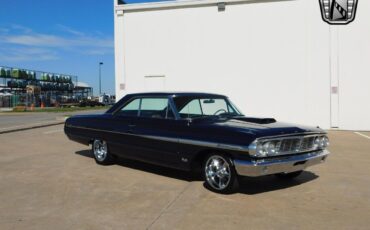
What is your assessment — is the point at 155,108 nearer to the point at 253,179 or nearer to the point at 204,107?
the point at 204,107

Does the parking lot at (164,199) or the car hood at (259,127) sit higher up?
the car hood at (259,127)

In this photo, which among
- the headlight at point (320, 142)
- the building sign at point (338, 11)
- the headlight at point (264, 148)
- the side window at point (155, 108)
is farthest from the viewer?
the building sign at point (338, 11)

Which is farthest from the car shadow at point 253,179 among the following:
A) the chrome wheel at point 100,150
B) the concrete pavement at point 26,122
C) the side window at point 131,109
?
the concrete pavement at point 26,122

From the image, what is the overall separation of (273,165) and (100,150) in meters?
3.93

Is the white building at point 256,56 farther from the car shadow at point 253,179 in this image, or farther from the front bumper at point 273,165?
the front bumper at point 273,165

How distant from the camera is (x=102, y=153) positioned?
28.1ft

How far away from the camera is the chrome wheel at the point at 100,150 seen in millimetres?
8500

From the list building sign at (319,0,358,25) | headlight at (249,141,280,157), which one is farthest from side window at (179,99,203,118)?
building sign at (319,0,358,25)

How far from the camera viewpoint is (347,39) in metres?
16.1

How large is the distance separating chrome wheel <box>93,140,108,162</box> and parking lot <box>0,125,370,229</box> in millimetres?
229

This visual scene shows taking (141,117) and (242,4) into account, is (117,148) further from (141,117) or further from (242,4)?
(242,4)

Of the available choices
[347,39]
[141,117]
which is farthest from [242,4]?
[141,117]

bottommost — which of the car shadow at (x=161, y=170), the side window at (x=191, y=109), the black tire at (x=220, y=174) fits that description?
the car shadow at (x=161, y=170)

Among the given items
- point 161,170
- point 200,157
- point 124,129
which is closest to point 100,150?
point 124,129
